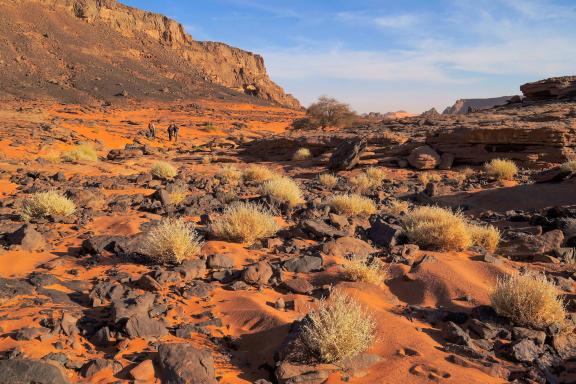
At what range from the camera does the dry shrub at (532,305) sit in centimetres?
395

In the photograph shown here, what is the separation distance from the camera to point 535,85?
1256 inches

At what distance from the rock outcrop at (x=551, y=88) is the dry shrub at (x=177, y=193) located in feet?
97.1


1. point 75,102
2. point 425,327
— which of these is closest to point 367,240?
point 425,327

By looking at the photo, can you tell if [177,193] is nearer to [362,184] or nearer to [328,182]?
[328,182]

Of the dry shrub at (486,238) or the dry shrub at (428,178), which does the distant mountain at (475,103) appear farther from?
the dry shrub at (486,238)

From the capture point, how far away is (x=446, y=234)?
6.66m

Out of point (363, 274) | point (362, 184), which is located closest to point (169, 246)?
point (363, 274)

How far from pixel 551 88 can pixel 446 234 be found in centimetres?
3079

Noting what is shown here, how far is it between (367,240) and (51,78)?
52424 mm

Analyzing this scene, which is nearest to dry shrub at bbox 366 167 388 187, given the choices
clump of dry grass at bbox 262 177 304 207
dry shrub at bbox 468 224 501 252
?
clump of dry grass at bbox 262 177 304 207

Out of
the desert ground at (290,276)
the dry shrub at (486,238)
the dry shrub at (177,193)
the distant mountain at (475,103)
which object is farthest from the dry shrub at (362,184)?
the distant mountain at (475,103)

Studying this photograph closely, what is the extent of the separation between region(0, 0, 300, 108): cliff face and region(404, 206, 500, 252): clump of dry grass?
4675cm

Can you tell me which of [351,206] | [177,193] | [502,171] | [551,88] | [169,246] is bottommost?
[351,206]

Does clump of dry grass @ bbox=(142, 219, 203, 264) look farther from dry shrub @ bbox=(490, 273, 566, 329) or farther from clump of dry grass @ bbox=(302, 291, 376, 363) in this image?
dry shrub @ bbox=(490, 273, 566, 329)
